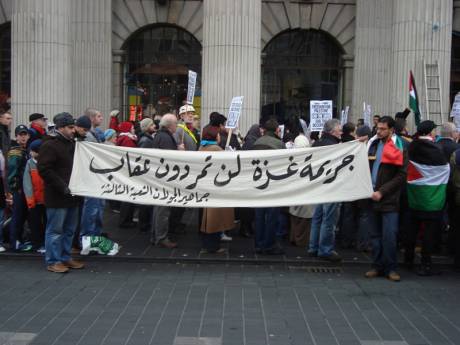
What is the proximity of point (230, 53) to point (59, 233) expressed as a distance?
7.53 metres

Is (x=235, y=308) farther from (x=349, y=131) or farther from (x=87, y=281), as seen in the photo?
(x=349, y=131)

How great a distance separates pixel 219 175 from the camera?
10.2 metres

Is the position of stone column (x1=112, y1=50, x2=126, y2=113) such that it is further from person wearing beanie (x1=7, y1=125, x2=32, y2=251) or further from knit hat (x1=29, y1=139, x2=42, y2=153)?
knit hat (x1=29, y1=139, x2=42, y2=153)

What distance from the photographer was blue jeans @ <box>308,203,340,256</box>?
10391 mm

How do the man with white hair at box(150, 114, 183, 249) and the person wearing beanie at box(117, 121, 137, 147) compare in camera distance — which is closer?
the man with white hair at box(150, 114, 183, 249)

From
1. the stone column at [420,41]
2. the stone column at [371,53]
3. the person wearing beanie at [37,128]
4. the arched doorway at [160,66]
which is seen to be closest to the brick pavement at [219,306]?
the person wearing beanie at [37,128]

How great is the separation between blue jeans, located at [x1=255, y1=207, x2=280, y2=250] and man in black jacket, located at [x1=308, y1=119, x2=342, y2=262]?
577 mm

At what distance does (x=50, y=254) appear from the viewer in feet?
31.7

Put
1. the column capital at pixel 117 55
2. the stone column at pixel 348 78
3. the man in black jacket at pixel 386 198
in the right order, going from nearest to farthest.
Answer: the man in black jacket at pixel 386 198 < the column capital at pixel 117 55 < the stone column at pixel 348 78

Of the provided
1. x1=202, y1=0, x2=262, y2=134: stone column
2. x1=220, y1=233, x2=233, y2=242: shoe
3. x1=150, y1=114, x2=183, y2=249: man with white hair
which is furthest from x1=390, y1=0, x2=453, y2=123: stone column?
x1=150, y1=114, x2=183, y2=249: man with white hair

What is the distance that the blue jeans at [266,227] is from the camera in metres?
10.8

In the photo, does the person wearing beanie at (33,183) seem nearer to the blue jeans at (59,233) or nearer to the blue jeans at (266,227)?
the blue jeans at (59,233)

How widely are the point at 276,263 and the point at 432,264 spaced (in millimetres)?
2311

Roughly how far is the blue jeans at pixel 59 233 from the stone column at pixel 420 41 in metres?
9.22
